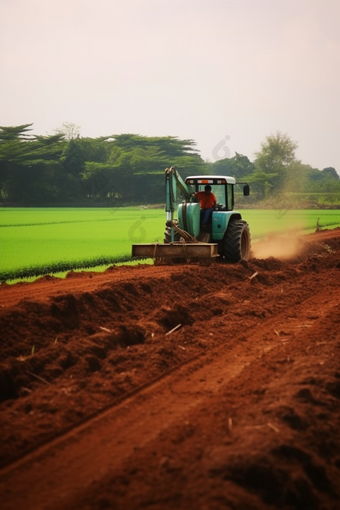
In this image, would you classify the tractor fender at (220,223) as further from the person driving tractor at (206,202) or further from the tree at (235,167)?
the tree at (235,167)

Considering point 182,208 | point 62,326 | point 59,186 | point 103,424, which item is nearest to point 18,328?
point 62,326

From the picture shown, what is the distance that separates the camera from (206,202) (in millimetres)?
16938

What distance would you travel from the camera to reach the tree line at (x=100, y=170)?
68.4m

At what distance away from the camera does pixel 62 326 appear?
31.4 feet

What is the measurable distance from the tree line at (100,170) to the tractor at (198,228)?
171ft

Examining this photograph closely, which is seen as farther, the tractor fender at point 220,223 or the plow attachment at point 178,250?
the tractor fender at point 220,223

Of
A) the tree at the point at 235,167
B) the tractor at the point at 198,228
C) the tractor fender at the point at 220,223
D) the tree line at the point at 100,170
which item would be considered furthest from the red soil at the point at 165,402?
the tree at the point at 235,167

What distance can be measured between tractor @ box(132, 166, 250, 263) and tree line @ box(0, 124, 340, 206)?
52.0 m

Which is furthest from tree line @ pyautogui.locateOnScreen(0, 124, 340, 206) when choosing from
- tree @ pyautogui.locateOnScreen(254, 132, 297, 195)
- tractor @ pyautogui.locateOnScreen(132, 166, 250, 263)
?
tractor @ pyautogui.locateOnScreen(132, 166, 250, 263)

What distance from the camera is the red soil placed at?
4961 millimetres

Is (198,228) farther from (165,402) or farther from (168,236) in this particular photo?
(165,402)

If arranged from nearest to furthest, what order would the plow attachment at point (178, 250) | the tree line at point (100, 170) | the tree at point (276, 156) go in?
the plow attachment at point (178, 250) → the tree line at point (100, 170) → the tree at point (276, 156)

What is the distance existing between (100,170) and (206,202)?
183 feet

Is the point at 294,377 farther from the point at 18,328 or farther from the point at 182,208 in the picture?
the point at 182,208
